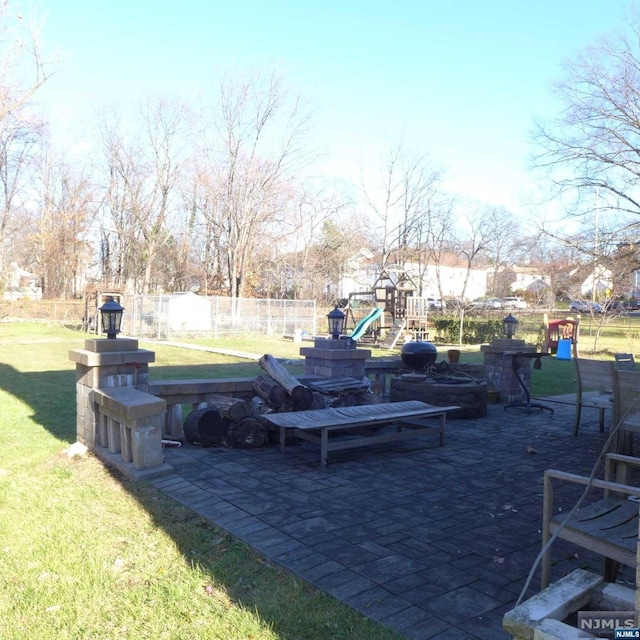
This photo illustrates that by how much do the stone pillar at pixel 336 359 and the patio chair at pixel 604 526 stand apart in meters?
4.44

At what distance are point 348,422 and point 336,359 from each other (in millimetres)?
1945

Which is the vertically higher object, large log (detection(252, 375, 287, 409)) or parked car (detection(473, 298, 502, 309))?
parked car (detection(473, 298, 502, 309))

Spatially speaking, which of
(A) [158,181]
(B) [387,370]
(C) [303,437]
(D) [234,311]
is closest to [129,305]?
(D) [234,311]

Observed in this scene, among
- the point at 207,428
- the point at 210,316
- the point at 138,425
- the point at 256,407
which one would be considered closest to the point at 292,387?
the point at 256,407

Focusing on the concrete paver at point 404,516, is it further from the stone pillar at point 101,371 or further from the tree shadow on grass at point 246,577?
the stone pillar at point 101,371

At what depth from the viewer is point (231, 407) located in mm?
5891

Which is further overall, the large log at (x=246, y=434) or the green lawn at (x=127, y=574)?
the large log at (x=246, y=434)

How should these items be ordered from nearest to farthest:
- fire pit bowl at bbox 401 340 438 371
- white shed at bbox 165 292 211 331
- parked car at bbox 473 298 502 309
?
fire pit bowl at bbox 401 340 438 371 → white shed at bbox 165 292 211 331 → parked car at bbox 473 298 502 309

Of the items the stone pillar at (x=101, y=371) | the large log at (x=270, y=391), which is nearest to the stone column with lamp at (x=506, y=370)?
the large log at (x=270, y=391)

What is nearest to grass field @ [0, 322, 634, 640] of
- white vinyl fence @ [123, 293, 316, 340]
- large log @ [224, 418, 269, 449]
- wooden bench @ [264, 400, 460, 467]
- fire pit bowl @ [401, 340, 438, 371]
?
large log @ [224, 418, 269, 449]

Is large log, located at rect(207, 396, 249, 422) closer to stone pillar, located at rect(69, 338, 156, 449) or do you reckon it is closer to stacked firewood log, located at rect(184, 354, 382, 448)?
stacked firewood log, located at rect(184, 354, 382, 448)

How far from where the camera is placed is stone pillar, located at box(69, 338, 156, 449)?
5.58m

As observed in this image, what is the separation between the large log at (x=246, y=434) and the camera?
5.79 metres

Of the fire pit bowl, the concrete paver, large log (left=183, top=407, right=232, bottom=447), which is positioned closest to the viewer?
the concrete paver
